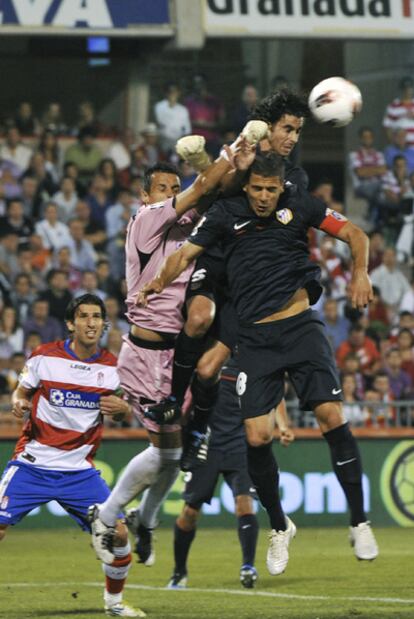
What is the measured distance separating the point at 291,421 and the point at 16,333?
3.22m

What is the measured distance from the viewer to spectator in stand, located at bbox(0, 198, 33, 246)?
18484 millimetres

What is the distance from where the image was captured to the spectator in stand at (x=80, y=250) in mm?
18500

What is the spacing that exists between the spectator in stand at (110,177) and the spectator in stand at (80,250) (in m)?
1.04

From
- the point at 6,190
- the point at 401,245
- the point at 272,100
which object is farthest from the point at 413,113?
the point at 272,100

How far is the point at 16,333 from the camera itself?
17156 millimetres

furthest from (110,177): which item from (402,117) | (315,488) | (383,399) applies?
(315,488)

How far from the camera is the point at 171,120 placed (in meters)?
20.9

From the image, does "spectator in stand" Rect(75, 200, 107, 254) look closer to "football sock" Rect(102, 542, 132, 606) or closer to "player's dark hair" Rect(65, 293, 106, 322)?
"player's dark hair" Rect(65, 293, 106, 322)

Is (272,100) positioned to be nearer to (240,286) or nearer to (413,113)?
(240,286)

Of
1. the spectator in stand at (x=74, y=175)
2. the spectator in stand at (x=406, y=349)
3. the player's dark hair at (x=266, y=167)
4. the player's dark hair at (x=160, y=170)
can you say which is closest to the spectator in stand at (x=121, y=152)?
the spectator in stand at (x=74, y=175)

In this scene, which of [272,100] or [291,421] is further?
[291,421]

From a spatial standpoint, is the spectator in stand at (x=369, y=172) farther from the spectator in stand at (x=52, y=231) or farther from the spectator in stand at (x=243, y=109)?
the spectator in stand at (x=52, y=231)

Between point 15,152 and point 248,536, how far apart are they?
928cm

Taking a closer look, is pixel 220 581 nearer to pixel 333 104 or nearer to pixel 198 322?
pixel 198 322
